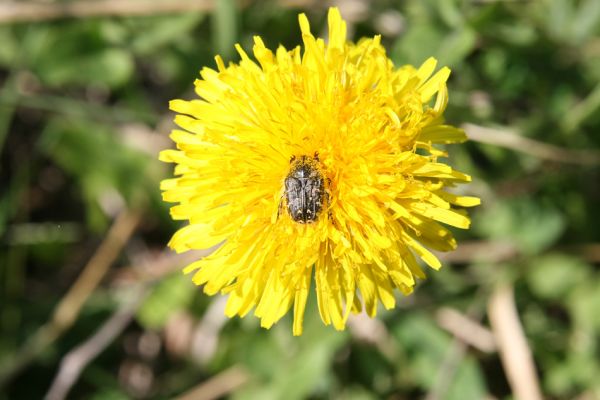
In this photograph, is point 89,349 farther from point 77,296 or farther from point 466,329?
point 466,329

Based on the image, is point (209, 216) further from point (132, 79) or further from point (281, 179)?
point (132, 79)

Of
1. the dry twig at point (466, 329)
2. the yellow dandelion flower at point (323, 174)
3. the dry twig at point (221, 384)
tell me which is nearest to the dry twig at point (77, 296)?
the dry twig at point (221, 384)

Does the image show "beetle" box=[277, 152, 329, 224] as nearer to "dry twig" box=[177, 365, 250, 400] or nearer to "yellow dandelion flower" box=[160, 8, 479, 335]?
"yellow dandelion flower" box=[160, 8, 479, 335]

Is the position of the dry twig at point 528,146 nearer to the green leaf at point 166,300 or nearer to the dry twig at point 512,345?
the dry twig at point 512,345

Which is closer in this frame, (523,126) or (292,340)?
(523,126)

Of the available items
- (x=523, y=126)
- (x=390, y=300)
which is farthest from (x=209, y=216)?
(x=523, y=126)
